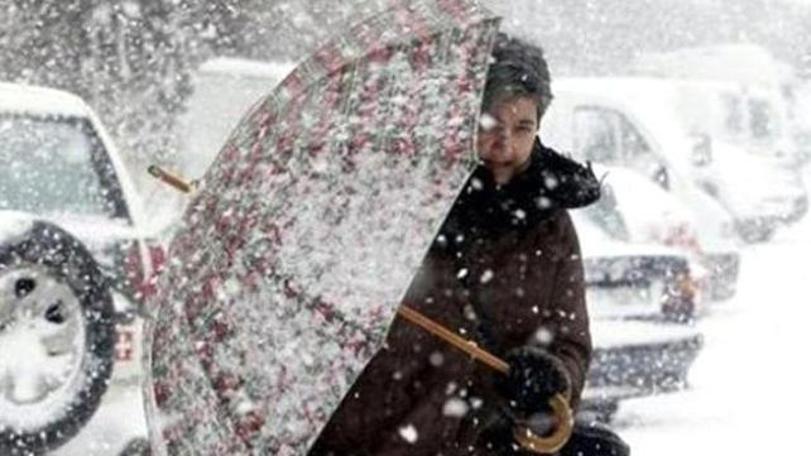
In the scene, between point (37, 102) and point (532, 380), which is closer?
point (532, 380)

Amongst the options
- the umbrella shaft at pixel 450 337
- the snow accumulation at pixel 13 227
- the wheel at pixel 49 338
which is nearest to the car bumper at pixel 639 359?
the wheel at pixel 49 338

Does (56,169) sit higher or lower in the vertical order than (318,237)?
lower

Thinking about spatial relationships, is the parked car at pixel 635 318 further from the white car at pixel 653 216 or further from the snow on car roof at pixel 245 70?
the snow on car roof at pixel 245 70

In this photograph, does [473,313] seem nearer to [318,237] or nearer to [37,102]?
[318,237]

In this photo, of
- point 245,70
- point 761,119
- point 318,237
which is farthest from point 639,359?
point 761,119

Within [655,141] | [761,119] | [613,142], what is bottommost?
[761,119]

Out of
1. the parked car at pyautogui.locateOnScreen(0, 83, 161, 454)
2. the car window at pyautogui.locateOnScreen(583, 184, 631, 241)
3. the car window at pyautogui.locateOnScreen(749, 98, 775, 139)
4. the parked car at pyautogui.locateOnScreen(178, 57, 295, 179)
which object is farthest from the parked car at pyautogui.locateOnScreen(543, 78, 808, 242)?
the parked car at pyautogui.locateOnScreen(0, 83, 161, 454)

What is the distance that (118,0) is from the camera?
58.9 ft

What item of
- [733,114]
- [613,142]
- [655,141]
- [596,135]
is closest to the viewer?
[596,135]

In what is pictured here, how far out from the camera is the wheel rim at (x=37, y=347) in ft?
19.3

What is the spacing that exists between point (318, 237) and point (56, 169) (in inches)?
157

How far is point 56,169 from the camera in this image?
7164 mm

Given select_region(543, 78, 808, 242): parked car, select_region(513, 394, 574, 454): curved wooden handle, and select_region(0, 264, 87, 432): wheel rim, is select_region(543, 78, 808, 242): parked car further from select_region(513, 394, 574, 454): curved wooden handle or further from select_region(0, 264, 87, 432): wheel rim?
select_region(513, 394, 574, 454): curved wooden handle

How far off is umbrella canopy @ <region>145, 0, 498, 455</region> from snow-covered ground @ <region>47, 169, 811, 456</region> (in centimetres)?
269
